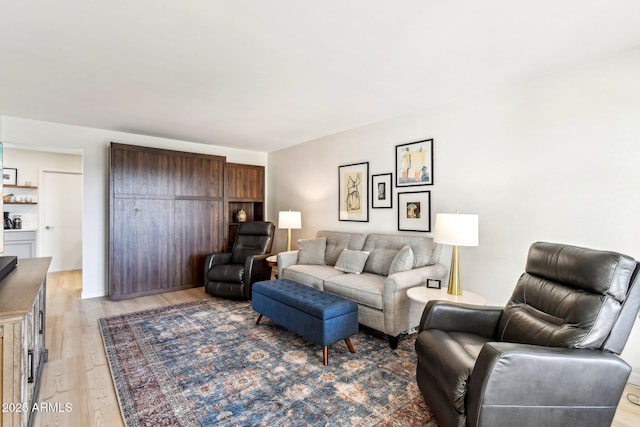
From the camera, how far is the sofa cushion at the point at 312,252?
4051 mm

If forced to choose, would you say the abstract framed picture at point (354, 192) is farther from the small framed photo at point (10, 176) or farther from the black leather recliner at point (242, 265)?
the small framed photo at point (10, 176)

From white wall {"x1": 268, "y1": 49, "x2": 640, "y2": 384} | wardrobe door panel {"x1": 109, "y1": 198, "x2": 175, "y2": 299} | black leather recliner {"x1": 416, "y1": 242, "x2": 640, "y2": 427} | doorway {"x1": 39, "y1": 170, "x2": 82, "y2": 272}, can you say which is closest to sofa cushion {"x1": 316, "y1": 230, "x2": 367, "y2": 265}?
white wall {"x1": 268, "y1": 49, "x2": 640, "y2": 384}

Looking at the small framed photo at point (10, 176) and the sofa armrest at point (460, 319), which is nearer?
the sofa armrest at point (460, 319)

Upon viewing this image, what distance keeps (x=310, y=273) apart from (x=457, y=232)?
1.73 m

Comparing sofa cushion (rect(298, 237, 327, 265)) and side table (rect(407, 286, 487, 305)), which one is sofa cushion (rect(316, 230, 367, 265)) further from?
side table (rect(407, 286, 487, 305))

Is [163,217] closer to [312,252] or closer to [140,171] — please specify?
[140,171]

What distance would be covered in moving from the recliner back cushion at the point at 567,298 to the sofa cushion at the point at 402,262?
1.09m

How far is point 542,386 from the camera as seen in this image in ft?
4.55

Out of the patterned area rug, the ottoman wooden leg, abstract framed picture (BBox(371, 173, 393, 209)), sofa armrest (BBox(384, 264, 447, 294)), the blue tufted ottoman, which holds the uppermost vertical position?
abstract framed picture (BBox(371, 173, 393, 209))

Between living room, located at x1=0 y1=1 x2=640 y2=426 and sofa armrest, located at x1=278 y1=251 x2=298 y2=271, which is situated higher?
living room, located at x1=0 y1=1 x2=640 y2=426

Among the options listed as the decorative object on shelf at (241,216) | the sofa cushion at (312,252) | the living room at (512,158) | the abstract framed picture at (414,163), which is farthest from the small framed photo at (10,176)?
the abstract framed picture at (414,163)

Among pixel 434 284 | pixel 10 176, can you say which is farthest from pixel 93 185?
pixel 434 284

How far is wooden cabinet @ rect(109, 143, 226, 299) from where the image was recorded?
4203 mm

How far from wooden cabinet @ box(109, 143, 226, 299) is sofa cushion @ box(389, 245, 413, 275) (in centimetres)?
315
